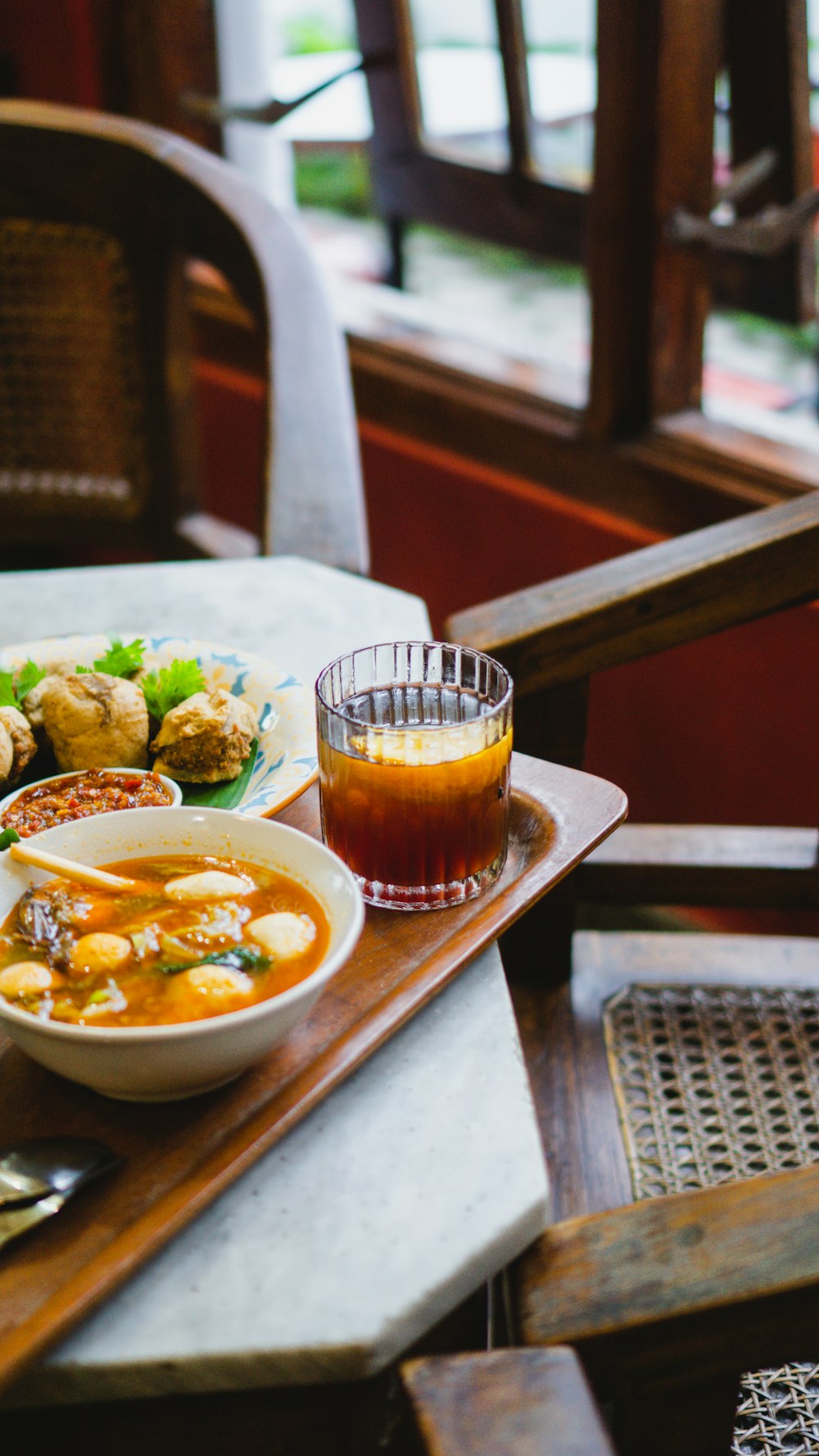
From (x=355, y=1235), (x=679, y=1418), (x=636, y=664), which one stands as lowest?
(x=636, y=664)

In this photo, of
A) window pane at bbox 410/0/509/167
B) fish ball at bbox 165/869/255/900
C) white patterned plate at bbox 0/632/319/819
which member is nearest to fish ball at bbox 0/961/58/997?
fish ball at bbox 165/869/255/900

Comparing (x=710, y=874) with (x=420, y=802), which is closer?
(x=420, y=802)

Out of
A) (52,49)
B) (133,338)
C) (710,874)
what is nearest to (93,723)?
(710,874)

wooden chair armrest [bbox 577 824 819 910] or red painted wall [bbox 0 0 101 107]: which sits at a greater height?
red painted wall [bbox 0 0 101 107]

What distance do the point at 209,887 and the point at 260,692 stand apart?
0.36 m

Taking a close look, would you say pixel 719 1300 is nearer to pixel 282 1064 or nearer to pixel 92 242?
pixel 282 1064

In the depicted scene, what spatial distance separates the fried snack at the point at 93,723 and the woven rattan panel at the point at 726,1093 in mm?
671

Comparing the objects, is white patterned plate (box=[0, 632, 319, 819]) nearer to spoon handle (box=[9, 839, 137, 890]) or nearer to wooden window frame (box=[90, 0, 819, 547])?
spoon handle (box=[9, 839, 137, 890])

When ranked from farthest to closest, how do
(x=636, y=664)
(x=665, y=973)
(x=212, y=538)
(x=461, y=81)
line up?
(x=461, y=81) < (x=636, y=664) < (x=212, y=538) < (x=665, y=973)

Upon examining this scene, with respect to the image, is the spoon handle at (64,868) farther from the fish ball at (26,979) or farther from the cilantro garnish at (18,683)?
the cilantro garnish at (18,683)

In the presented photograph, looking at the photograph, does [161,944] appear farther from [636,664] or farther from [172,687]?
[636,664]

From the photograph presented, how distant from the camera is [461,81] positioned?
3.06m

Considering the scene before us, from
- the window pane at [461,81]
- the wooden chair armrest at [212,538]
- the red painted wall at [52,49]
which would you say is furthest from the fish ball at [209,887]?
the red painted wall at [52,49]

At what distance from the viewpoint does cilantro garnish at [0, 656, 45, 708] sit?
1136 mm
